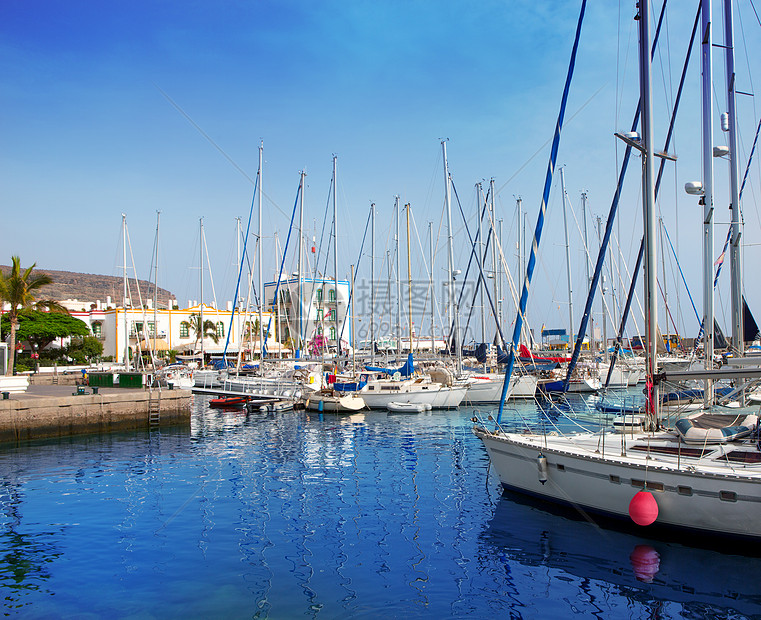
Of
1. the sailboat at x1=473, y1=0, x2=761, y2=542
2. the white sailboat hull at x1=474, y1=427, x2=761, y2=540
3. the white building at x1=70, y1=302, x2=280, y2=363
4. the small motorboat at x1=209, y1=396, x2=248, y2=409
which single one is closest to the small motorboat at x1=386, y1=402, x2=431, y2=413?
the small motorboat at x1=209, y1=396, x2=248, y2=409

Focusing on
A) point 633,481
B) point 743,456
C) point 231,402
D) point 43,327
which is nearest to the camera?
point 743,456

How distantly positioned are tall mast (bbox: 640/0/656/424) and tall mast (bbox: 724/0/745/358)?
829 cm

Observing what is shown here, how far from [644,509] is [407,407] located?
2348 cm

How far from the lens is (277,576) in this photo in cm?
1060

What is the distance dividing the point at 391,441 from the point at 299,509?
10.4m

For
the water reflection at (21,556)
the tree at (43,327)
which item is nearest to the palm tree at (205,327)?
the tree at (43,327)

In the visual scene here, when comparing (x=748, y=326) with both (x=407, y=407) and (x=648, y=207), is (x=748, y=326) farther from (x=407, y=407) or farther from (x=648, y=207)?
(x=407, y=407)

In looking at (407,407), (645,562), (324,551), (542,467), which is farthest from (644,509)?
(407,407)

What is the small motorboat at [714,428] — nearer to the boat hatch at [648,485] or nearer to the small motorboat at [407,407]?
the boat hatch at [648,485]

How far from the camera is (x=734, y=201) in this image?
20.6m

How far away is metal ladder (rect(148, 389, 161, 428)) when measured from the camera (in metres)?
29.8

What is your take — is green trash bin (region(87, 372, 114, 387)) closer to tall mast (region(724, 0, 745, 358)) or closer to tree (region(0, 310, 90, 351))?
tree (region(0, 310, 90, 351))

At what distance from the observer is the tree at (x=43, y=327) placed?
186 ft

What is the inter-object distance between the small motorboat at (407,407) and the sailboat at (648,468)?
1870 centimetres
